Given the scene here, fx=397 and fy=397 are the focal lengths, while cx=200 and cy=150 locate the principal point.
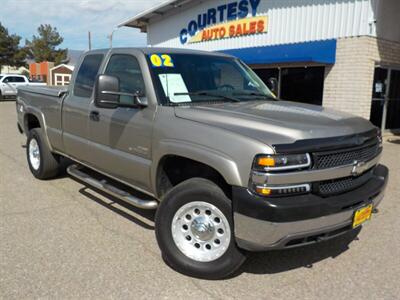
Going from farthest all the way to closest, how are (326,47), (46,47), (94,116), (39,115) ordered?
(46,47) → (326,47) → (39,115) → (94,116)

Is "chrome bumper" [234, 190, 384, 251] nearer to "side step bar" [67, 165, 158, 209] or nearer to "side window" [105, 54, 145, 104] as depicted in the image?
"side step bar" [67, 165, 158, 209]

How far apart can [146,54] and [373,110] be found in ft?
32.4

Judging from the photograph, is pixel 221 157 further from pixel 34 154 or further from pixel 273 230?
pixel 34 154

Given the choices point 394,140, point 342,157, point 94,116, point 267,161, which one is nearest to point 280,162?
point 267,161

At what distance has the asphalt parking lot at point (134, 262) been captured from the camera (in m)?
3.16

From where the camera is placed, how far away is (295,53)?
39.8ft

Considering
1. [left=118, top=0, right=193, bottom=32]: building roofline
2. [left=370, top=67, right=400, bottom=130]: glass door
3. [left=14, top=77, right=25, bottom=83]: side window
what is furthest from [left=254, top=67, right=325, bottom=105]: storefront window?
[left=14, top=77, right=25, bottom=83]: side window

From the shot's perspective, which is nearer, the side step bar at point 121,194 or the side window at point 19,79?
the side step bar at point 121,194

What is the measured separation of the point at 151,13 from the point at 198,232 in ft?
56.4

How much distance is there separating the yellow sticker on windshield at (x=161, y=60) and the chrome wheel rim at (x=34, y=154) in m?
3.16

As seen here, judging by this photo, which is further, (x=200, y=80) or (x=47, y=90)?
(x=47, y=90)

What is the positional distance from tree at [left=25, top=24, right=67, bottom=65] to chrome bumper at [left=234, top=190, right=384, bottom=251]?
73.1 metres

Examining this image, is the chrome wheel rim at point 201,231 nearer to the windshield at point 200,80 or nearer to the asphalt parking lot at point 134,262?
the asphalt parking lot at point 134,262

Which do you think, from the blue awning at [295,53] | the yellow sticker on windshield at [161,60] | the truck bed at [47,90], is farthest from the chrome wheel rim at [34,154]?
the blue awning at [295,53]
